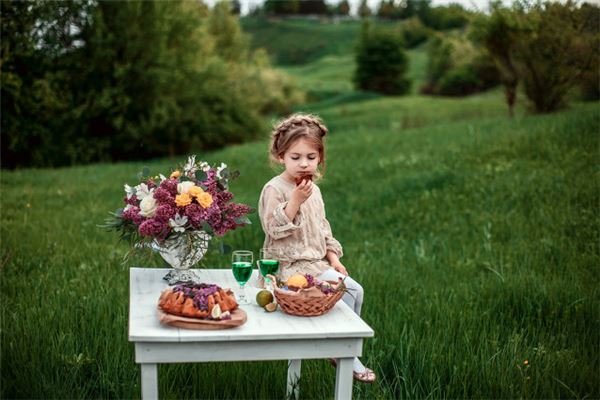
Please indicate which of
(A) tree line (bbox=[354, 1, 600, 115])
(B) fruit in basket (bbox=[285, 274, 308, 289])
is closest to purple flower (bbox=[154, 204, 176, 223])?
(B) fruit in basket (bbox=[285, 274, 308, 289])

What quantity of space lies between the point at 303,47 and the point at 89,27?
4862 centimetres

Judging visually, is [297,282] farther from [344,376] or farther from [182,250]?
[182,250]

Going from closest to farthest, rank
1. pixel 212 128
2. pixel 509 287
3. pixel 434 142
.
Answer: pixel 509 287
pixel 434 142
pixel 212 128

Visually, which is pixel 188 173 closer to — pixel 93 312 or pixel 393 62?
pixel 93 312

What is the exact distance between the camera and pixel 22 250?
6.39m

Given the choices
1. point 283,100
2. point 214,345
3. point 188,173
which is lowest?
point 283,100

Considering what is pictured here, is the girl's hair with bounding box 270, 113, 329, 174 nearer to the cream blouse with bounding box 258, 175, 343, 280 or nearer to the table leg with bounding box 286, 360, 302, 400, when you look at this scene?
the cream blouse with bounding box 258, 175, 343, 280

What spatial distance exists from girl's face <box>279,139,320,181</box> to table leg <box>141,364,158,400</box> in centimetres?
131

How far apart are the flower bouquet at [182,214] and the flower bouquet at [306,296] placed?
538mm

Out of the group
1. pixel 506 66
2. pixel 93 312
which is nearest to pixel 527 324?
pixel 93 312

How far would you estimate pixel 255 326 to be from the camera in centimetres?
280

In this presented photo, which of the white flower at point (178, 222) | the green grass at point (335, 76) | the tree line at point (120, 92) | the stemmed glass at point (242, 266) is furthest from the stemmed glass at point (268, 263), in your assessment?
the green grass at point (335, 76)

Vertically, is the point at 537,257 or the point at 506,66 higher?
the point at 506,66

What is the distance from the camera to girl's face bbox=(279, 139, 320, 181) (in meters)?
3.41
